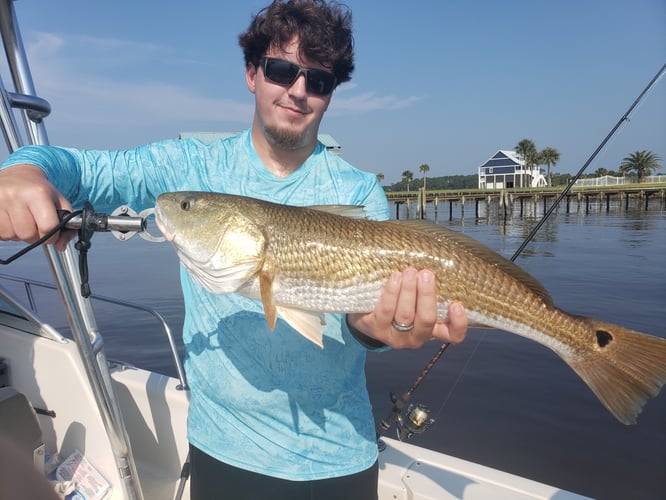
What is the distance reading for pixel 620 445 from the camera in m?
Answer: 7.25

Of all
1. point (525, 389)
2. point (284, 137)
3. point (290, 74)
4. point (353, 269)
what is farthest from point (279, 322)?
point (525, 389)

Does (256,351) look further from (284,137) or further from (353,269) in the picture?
(284,137)

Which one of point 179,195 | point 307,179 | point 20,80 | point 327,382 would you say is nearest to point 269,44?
point 307,179

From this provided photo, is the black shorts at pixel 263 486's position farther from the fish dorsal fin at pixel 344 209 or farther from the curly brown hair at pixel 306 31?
the curly brown hair at pixel 306 31

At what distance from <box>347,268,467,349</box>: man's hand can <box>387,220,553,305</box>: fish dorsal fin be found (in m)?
0.33

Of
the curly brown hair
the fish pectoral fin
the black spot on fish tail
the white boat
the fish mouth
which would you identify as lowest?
the white boat

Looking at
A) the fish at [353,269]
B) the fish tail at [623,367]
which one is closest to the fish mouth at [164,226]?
the fish at [353,269]

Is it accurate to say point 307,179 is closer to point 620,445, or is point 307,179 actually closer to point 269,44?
point 269,44

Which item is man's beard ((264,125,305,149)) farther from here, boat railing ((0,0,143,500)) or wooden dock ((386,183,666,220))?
wooden dock ((386,183,666,220))

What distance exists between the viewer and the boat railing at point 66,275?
93.7 inches

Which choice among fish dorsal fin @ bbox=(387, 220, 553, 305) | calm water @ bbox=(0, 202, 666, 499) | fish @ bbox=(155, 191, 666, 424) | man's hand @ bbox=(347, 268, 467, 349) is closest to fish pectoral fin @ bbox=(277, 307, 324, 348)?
fish @ bbox=(155, 191, 666, 424)

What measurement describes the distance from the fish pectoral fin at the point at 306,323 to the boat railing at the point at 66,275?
1138 millimetres

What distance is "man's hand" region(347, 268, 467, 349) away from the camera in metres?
2.22

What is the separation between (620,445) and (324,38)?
795 cm
